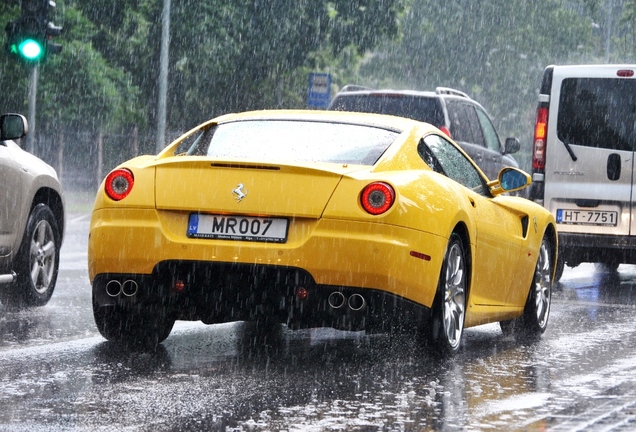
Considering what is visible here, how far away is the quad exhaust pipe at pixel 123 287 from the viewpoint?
7789 millimetres

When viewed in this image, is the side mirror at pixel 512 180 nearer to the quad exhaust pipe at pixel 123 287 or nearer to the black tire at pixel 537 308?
the black tire at pixel 537 308

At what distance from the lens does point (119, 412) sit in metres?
6.13

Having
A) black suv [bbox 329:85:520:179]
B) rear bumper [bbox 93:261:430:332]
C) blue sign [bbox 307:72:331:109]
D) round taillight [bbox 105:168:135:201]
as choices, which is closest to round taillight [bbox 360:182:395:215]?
rear bumper [bbox 93:261:430:332]

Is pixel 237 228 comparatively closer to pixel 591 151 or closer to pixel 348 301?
pixel 348 301

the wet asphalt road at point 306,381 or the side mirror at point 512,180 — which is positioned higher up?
the side mirror at point 512,180

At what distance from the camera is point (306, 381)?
23.6ft

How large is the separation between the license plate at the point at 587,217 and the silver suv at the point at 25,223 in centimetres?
520

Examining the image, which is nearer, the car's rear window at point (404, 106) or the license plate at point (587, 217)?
the license plate at point (587, 217)

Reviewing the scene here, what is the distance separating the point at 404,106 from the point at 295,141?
9887mm

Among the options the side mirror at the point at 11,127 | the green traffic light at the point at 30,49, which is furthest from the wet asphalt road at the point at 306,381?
the green traffic light at the point at 30,49

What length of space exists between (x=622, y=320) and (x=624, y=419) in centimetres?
498

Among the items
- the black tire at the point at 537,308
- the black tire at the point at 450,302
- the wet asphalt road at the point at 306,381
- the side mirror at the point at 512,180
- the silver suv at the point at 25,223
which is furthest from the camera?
the silver suv at the point at 25,223

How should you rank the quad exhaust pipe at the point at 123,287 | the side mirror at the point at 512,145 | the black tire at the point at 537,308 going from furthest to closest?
the side mirror at the point at 512,145 → the black tire at the point at 537,308 → the quad exhaust pipe at the point at 123,287

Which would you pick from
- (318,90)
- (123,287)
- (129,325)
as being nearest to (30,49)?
(129,325)
